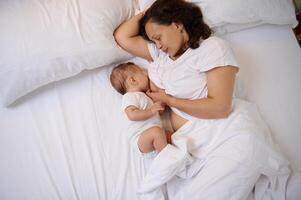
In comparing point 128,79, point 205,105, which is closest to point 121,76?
point 128,79

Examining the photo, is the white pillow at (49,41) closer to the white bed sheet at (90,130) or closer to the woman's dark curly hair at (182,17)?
the white bed sheet at (90,130)

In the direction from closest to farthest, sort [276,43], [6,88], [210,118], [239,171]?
[239,171] → [210,118] → [6,88] → [276,43]

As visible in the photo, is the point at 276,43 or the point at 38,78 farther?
the point at 276,43

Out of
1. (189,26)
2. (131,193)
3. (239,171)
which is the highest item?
(189,26)

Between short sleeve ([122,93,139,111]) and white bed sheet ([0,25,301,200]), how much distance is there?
0.28 feet

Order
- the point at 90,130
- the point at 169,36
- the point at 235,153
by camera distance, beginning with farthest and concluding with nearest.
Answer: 1. the point at 90,130
2. the point at 169,36
3. the point at 235,153

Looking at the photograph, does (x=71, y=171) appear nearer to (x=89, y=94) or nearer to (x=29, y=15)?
(x=89, y=94)

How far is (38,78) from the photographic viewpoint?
123cm

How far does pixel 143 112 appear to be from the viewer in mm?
1142

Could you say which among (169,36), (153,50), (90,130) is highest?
(169,36)

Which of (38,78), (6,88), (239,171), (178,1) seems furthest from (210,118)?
(6,88)

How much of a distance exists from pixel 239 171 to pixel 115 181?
0.44 m

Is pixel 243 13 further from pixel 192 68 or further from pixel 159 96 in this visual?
pixel 159 96

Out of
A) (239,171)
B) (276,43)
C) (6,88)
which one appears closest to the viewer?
(239,171)
